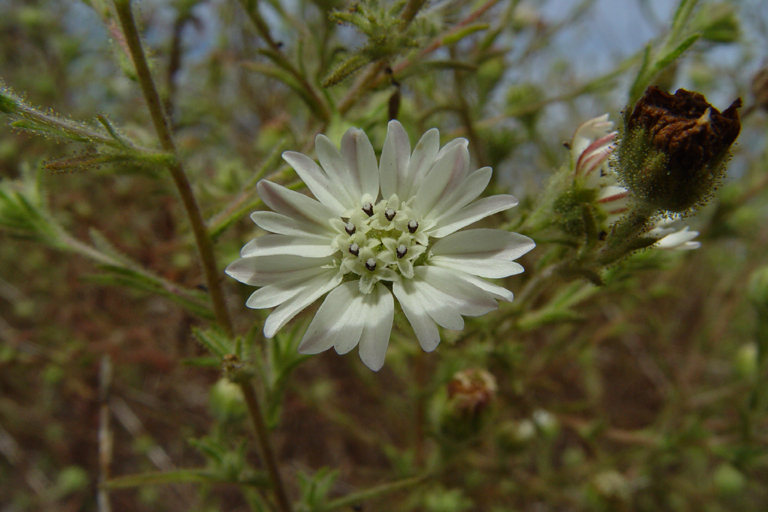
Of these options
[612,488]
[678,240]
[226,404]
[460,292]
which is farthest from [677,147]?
[612,488]

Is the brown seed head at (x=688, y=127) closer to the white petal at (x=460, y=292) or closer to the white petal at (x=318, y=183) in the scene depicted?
the white petal at (x=460, y=292)

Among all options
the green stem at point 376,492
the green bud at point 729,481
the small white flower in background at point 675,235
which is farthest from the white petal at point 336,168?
the green bud at point 729,481

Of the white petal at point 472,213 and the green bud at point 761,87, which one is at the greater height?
the white petal at point 472,213

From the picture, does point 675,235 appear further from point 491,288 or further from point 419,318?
point 419,318

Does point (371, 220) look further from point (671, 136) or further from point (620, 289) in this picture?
point (620, 289)

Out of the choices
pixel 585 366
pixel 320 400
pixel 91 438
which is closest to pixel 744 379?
pixel 585 366

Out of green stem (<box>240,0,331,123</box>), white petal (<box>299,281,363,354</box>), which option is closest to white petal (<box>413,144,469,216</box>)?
white petal (<box>299,281,363,354</box>)
